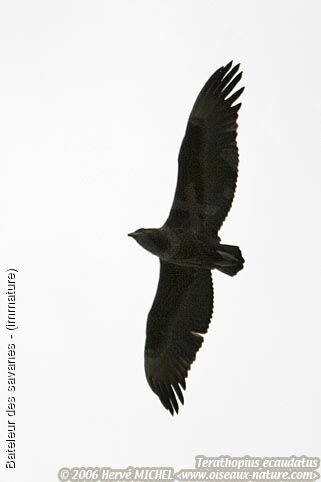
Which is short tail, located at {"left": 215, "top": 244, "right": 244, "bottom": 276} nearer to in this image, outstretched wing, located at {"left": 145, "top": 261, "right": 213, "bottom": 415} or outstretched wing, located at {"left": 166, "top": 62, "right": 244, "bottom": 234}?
outstretched wing, located at {"left": 166, "top": 62, "right": 244, "bottom": 234}

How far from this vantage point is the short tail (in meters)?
11.6

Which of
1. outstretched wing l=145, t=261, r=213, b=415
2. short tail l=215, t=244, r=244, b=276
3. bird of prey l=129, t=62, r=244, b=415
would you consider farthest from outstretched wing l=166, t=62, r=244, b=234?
outstretched wing l=145, t=261, r=213, b=415

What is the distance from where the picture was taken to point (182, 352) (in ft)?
41.7

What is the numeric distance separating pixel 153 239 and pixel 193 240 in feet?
1.59

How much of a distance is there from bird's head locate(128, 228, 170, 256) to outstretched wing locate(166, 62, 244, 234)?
39 centimetres

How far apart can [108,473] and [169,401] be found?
187 cm

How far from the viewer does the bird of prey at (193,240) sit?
456 inches

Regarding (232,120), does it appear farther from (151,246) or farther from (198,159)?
(151,246)

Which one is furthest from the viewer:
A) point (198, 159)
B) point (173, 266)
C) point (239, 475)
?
point (239, 475)

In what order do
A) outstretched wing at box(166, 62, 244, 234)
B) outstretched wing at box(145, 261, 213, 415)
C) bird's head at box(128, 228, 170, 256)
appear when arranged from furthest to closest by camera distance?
1. outstretched wing at box(145, 261, 213, 415)
2. bird's head at box(128, 228, 170, 256)
3. outstretched wing at box(166, 62, 244, 234)

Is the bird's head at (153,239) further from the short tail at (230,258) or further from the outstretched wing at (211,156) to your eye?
the short tail at (230,258)

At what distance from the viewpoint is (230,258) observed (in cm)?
1165

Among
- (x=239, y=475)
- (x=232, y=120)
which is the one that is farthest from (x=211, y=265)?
(x=239, y=475)

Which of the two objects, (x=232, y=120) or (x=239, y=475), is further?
(x=239, y=475)
